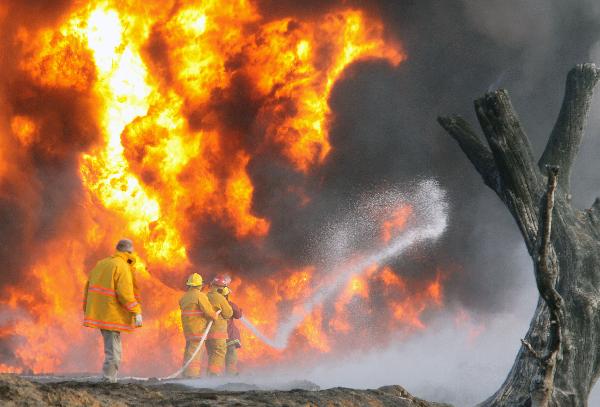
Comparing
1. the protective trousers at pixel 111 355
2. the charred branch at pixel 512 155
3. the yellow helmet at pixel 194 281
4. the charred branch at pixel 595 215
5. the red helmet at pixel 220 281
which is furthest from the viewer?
the red helmet at pixel 220 281

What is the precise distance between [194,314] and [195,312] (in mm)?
54

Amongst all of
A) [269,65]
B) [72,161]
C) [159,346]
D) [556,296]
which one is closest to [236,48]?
[269,65]

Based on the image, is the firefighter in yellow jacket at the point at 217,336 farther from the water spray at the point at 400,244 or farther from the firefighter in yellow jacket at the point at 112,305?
the water spray at the point at 400,244

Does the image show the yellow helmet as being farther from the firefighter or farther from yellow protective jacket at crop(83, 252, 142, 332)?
yellow protective jacket at crop(83, 252, 142, 332)

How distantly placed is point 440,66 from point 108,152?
1285cm

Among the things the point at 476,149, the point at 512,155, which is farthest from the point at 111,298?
the point at 512,155

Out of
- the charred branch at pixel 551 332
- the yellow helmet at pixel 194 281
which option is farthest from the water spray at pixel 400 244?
the charred branch at pixel 551 332

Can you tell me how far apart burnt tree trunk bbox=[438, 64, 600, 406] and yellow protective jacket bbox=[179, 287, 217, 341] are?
7045mm

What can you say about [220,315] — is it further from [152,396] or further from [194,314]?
[152,396]

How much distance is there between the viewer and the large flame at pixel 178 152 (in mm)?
21766

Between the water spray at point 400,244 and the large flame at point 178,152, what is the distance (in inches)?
16.3

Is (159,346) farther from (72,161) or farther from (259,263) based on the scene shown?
(72,161)

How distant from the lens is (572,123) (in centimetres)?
903

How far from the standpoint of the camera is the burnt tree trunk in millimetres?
7836
